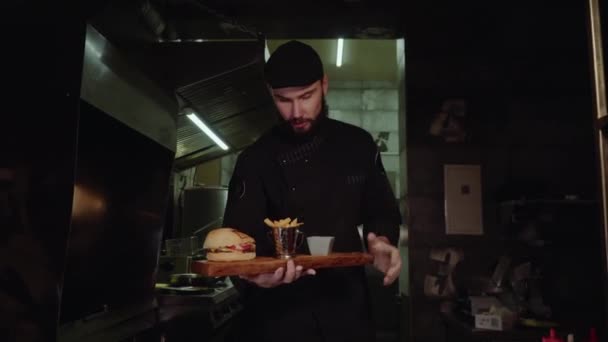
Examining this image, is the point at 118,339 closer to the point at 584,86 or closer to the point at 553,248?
the point at 553,248

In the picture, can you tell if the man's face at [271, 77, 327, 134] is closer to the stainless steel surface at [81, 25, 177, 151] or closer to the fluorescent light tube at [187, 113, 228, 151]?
the stainless steel surface at [81, 25, 177, 151]

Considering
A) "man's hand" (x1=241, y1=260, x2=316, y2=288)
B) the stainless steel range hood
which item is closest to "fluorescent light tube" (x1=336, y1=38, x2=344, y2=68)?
the stainless steel range hood

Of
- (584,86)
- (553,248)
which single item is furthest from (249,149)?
(584,86)

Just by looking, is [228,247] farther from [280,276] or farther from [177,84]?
[177,84]

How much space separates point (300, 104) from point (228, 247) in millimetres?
573

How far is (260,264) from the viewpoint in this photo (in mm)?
1434

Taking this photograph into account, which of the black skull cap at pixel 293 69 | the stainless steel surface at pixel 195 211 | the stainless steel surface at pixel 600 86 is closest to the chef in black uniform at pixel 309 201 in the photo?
the black skull cap at pixel 293 69

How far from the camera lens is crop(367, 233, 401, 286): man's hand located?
1.54 m

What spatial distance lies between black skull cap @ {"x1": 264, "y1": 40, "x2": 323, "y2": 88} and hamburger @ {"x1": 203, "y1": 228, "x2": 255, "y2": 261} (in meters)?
0.55

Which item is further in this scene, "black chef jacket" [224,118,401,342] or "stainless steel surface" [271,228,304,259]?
"black chef jacket" [224,118,401,342]

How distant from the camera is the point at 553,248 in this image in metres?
3.48

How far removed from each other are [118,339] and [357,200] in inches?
62.1

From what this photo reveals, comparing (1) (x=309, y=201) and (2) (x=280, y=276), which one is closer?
(2) (x=280, y=276)

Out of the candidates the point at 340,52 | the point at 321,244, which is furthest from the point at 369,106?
the point at 321,244
